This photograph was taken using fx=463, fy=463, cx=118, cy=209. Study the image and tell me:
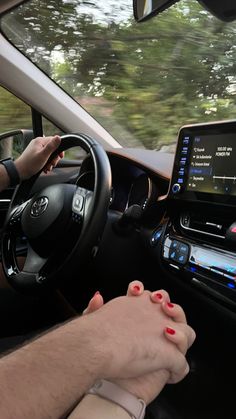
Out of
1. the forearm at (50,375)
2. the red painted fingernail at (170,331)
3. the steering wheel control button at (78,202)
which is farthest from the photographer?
the steering wheel control button at (78,202)

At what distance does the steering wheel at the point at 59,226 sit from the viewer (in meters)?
1.23

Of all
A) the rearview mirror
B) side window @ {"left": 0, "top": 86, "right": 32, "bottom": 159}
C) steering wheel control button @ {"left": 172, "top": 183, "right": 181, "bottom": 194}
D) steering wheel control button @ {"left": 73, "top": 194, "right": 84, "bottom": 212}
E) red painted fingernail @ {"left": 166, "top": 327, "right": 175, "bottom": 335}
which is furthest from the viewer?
side window @ {"left": 0, "top": 86, "right": 32, "bottom": 159}

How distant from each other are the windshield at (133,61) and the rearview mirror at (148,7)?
69cm

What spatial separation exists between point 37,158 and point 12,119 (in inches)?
32.5

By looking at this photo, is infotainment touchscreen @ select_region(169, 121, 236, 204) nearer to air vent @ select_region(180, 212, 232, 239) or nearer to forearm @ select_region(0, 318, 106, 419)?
air vent @ select_region(180, 212, 232, 239)

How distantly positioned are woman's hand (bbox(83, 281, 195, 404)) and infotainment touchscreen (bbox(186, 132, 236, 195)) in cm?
62

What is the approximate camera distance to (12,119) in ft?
7.88

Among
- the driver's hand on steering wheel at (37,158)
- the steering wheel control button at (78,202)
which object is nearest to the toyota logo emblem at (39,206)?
the steering wheel control button at (78,202)

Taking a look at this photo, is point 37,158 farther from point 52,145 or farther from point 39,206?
point 39,206

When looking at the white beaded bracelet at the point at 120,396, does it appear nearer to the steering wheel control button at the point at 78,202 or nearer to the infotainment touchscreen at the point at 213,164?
the steering wheel control button at the point at 78,202

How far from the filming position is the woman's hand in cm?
80

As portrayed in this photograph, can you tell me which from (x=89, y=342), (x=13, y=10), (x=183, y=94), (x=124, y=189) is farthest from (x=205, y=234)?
(x=13, y=10)

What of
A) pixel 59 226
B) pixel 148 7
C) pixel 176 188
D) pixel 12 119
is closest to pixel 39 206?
pixel 59 226

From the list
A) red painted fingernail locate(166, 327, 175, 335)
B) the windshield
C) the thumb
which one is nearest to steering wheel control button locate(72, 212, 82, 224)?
the thumb
